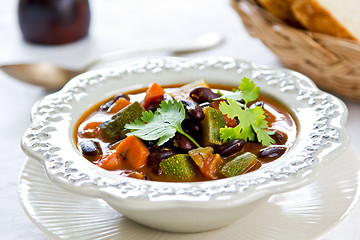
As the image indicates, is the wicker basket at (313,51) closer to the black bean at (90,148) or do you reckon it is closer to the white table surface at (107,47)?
the white table surface at (107,47)

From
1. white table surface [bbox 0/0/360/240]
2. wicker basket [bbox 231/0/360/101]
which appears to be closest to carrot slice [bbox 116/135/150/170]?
white table surface [bbox 0/0/360/240]

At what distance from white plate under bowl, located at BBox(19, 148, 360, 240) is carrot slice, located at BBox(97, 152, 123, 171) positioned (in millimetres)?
257

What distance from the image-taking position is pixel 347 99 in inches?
147

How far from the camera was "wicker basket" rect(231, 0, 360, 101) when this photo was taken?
3.42 metres

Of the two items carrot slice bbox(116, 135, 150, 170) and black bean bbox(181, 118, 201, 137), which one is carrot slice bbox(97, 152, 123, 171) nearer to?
carrot slice bbox(116, 135, 150, 170)

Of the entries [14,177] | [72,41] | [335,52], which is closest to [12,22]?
[72,41]

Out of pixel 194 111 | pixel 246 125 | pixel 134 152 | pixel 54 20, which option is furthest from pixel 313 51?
pixel 54 20

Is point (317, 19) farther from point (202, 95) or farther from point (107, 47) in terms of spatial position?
point (107, 47)

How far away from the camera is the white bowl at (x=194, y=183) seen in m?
2.04

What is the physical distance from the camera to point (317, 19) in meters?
3.74

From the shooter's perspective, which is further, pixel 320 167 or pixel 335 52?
pixel 335 52

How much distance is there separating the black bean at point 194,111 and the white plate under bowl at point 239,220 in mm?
553

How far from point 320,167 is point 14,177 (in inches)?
73.7

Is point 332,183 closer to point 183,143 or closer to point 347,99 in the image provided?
point 183,143
